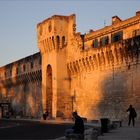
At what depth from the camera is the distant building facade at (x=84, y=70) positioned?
32031mm

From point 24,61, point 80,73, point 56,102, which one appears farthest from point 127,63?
point 24,61

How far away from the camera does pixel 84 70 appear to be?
1502 inches

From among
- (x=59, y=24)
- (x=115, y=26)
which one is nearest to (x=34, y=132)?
(x=115, y=26)

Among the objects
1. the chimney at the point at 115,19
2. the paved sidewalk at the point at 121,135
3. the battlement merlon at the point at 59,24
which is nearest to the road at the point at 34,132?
the paved sidewalk at the point at 121,135

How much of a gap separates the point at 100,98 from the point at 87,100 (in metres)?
2.36

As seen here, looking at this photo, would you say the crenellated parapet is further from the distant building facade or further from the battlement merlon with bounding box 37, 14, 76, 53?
the battlement merlon with bounding box 37, 14, 76, 53

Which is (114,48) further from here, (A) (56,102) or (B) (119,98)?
(A) (56,102)

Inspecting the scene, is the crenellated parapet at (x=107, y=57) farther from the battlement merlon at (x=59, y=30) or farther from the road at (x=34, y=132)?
the road at (x=34, y=132)

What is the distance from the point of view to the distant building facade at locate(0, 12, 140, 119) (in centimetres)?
3203

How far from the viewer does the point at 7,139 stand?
18000 millimetres

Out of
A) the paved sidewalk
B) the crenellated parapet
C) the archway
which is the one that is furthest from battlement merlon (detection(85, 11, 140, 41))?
the paved sidewalk

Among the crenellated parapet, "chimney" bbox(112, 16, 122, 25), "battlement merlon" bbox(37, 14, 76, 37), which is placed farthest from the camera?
"battlement merlon" bbox(37, 14, 76, 37)

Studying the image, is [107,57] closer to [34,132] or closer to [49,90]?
[49,90]

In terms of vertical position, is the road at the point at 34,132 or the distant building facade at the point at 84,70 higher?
the distant building facade at the point at 84,70
